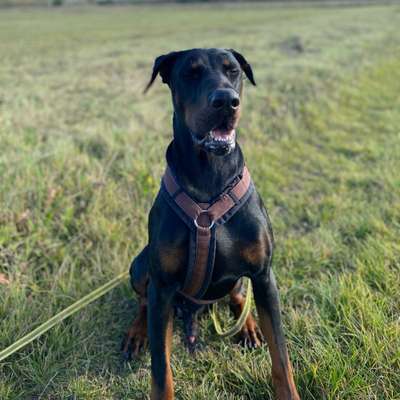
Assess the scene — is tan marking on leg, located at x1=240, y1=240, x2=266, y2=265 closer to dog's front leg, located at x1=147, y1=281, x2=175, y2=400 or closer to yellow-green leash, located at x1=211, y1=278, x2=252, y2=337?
dog's front leg, located at x1=147, y1=281, x2=175, y2=400

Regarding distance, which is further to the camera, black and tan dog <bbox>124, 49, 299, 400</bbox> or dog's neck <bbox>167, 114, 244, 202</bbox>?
dog's neck <bbox>167, 114, 244, 202</bbox>

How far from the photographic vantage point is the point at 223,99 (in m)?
2.01

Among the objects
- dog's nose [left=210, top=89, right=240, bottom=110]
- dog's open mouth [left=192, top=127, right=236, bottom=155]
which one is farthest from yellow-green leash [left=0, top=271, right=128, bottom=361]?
dog's nose [left=210, top=89, right=240, bottom=110]

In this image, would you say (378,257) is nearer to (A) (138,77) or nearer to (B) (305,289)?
(B) (305,289)

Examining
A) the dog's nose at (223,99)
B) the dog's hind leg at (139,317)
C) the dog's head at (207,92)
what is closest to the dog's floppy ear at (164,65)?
the dog's head at (207,92)

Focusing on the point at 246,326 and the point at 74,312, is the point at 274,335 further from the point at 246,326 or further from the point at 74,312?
the point at 74,312

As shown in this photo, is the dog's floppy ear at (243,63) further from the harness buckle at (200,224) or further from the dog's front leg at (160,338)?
the dog's front leg at (160,338)

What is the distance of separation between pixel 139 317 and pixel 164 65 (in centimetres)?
146

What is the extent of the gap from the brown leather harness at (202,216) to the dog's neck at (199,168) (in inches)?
1.4

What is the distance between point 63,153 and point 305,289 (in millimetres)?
2678

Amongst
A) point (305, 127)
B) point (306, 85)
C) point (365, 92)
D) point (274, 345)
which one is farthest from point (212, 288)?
point (365, 92)

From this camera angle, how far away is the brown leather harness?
7.06ft

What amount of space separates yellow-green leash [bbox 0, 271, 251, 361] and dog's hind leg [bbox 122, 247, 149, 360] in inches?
14.4

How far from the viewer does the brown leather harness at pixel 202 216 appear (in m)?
2.15
